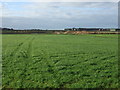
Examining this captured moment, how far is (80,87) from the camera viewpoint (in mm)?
10547

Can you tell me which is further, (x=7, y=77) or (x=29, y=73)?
(x=29, y=73)

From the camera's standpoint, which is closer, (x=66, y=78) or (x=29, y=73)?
(x=66, y=78)

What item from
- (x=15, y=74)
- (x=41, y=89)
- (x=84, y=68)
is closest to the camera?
(x=41, y=89)

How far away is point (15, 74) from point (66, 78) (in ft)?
11.8

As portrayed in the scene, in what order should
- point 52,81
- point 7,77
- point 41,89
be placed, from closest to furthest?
point 41,89 < point 52,81 < point 7,77

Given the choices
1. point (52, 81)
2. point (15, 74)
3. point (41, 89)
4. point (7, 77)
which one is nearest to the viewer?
point (41, 89)

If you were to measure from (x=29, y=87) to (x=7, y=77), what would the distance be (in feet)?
8.58

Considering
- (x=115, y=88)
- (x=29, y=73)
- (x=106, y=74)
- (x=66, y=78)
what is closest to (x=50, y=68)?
(x=29, y=73)

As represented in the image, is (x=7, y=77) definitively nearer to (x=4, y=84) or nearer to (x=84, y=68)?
(x=4, y=84)

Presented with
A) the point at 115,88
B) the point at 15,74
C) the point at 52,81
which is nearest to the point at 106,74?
the point at 115,88

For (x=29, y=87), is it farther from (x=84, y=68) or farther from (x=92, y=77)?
(x=84, y=68)

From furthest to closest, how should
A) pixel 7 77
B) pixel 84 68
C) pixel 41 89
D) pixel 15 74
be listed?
pixel 84 68, pixel 15 74, pixel 7 77, pixel 41 89

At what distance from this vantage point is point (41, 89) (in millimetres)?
10352

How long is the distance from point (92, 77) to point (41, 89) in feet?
12.2
